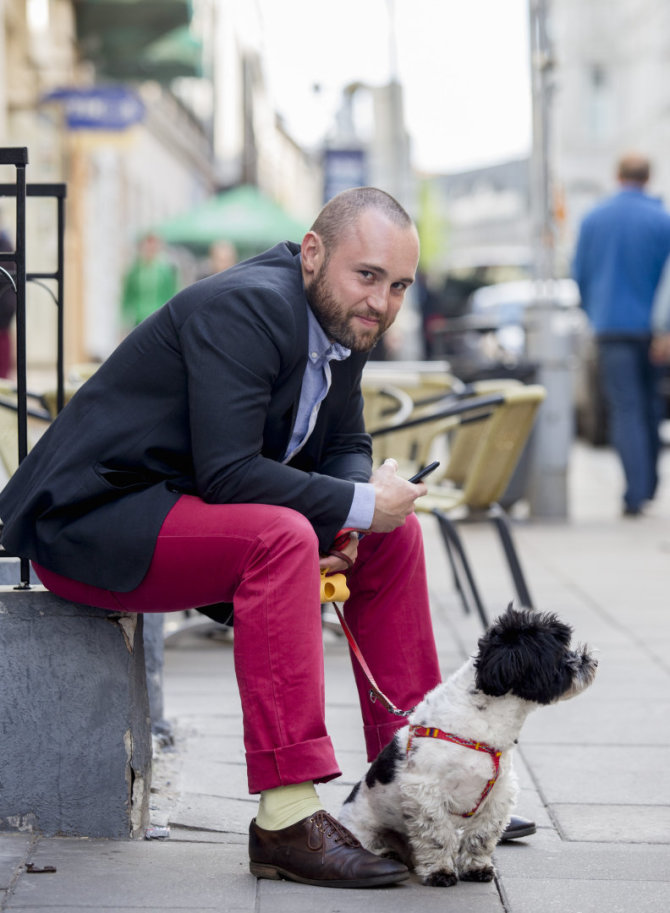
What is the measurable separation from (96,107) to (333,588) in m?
15.8

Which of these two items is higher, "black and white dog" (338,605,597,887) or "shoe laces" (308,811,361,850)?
"black and white dog" (338,605,597,887)

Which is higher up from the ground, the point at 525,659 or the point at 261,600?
the point at 261,600

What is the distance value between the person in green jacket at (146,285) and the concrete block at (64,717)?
1134 cm

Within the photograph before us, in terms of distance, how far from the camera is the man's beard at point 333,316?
347 centimetres

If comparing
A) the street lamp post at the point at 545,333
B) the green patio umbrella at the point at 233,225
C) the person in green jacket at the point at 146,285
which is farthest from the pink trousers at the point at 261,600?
the green patio umbrella at the point at 233,225

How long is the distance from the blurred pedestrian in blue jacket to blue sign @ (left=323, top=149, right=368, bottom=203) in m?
10.8

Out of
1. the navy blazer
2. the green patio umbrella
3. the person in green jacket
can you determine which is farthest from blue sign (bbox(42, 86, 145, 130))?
the navy blazer

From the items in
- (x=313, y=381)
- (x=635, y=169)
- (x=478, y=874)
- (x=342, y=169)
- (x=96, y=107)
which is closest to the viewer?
(x=478, y=874)

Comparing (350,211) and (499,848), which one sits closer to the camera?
(350,211)

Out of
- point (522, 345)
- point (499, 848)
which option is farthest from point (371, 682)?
point (522, 345)

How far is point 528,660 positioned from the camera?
3199 millimetres

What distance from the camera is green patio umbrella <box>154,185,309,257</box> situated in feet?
78.4

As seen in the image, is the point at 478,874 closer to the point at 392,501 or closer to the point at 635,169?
the point at 392,501

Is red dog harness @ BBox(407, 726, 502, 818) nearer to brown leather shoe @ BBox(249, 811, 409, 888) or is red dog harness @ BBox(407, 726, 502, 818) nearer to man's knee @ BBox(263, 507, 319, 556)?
brown leather shoe @ BBox(249, 811, 409, 888)
